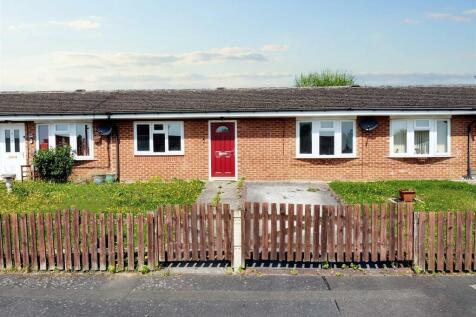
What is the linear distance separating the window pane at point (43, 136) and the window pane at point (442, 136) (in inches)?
612

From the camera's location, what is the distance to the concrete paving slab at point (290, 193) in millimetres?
12867

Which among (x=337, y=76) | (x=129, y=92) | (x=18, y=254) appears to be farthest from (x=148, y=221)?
(x=337, y=76)

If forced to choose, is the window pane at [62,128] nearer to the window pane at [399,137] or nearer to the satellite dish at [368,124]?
the satellite dish at [368,124]

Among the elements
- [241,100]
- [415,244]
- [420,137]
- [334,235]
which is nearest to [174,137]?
[241,100]

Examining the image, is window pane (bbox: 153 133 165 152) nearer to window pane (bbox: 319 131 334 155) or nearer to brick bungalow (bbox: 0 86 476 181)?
brick bungalow (bbox: 0 86 476 181)

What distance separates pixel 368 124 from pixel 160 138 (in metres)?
8.08

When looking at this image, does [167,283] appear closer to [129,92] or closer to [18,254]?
[18,254]

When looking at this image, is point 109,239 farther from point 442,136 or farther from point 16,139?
point 442,136

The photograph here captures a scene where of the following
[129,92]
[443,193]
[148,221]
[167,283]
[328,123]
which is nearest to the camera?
[167,283]

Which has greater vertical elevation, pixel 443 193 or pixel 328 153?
pixel 328 153

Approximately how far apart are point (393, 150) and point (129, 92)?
12.4 m

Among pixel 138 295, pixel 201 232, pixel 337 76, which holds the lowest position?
pixel 138 295

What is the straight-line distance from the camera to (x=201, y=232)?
23.5 ft

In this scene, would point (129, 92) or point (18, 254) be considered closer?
point (18, 254)
